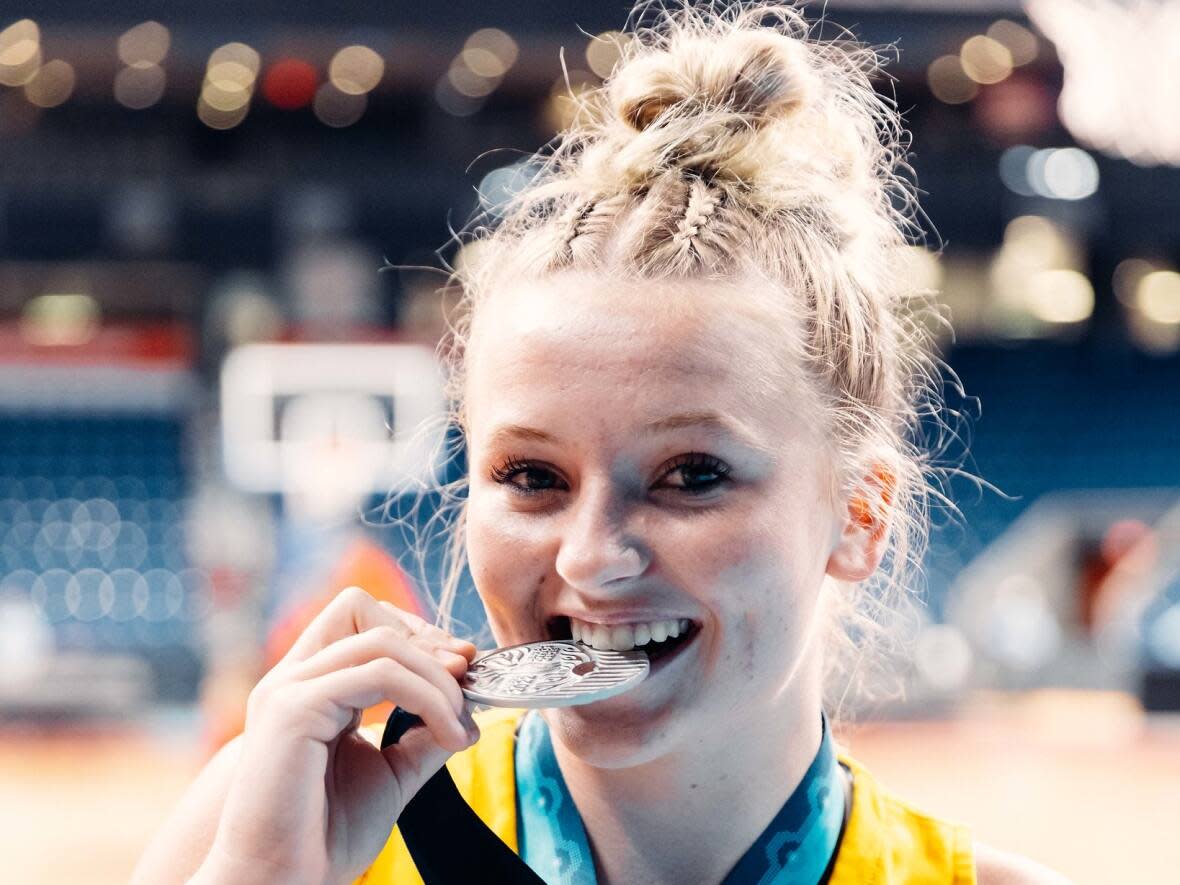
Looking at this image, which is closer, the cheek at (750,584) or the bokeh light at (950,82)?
the cheek at (750,584)

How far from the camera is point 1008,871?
1104 mm

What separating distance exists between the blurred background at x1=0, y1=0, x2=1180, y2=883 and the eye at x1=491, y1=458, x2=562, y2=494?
17.3 feet

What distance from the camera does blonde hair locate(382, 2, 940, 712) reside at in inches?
40.4

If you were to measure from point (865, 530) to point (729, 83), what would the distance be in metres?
0.40

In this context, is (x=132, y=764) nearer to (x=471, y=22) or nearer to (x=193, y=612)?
(x=193, y=612)

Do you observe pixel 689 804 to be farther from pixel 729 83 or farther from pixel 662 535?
pixel 729 83

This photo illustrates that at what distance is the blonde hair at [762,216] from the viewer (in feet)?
3.37

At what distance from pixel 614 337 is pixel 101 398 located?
10.2 m

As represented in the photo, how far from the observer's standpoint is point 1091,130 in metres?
7.19

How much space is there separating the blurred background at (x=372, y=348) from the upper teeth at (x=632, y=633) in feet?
17.2

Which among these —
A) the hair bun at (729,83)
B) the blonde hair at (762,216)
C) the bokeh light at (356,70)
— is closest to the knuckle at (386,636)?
the blonde hair at (762,216)

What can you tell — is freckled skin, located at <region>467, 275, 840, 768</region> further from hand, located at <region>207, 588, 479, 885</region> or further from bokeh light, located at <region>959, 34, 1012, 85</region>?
bokeh light, located at <region>959, 34, 1012, 85</region>

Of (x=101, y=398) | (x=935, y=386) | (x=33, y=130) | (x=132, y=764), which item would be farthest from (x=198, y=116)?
(x=935, y=386)

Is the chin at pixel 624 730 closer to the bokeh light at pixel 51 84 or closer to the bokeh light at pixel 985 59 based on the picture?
the bokeh light at pixel 985 59
